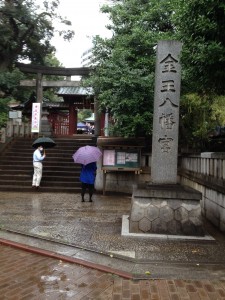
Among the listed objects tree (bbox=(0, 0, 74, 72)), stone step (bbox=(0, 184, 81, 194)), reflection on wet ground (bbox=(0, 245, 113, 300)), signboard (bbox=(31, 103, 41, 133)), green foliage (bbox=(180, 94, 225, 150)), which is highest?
tree (bbox=(0, 0, 74, 72))

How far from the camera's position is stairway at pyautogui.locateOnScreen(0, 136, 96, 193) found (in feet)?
48.7

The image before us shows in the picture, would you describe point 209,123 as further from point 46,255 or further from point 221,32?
point 46,255

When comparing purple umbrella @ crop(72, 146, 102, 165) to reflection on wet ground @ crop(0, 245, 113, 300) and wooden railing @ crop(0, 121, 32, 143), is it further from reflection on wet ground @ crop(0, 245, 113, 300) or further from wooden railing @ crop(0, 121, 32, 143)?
wooden railing @ crop(0, 121, 32, 143)

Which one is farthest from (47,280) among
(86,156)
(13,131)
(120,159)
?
(13,131)

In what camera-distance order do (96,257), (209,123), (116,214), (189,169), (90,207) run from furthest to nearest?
(209,123) → (189,169) → (90,207) → (116,214) → (96,257)

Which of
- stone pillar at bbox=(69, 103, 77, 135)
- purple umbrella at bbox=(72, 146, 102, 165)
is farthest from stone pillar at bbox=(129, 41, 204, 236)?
stone pillar at bbox=(69, 103, 77, 135)

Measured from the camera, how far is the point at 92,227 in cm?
805

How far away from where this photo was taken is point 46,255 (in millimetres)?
6012

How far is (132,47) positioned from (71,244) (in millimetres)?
9424

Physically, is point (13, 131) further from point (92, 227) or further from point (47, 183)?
point (92, 227)

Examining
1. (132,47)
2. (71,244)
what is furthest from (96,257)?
(132,47)

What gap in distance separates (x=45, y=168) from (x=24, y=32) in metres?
16.1

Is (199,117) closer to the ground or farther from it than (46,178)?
farther from it

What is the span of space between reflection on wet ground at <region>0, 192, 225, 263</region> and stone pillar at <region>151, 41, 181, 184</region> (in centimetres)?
162
